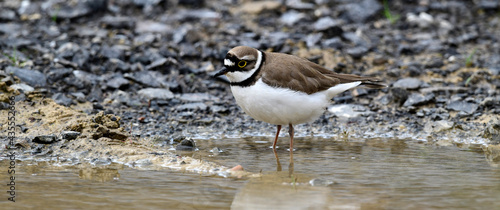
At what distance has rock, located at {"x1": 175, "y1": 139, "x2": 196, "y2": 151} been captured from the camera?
672 cm

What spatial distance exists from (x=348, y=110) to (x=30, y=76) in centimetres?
434

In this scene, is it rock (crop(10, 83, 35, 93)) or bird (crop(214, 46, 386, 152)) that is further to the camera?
rock (crop(10, 83, 35, 93))

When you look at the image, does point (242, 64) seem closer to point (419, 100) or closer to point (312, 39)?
point (419, 100)

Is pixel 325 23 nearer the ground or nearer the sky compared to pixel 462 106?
nearer the sky

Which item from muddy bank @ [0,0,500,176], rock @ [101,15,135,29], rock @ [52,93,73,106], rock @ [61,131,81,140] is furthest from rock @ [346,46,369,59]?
rock @ [61,131,81,140]

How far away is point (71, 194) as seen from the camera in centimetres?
473

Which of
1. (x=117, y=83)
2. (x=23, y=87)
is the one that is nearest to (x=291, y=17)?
(x=117, y=83)

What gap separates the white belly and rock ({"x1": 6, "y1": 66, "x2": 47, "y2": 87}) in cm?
342

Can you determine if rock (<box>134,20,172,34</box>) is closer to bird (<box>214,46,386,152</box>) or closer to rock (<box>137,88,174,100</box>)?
rock (<box>137,88,174,100</box>)

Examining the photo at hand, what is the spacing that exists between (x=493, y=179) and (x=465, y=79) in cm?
458

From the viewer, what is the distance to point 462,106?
8281 mm

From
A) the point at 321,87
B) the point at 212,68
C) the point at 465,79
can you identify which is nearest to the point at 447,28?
the point at 465,79

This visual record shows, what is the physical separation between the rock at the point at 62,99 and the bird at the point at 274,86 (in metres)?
2.65

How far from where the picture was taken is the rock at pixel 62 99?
7980mm
